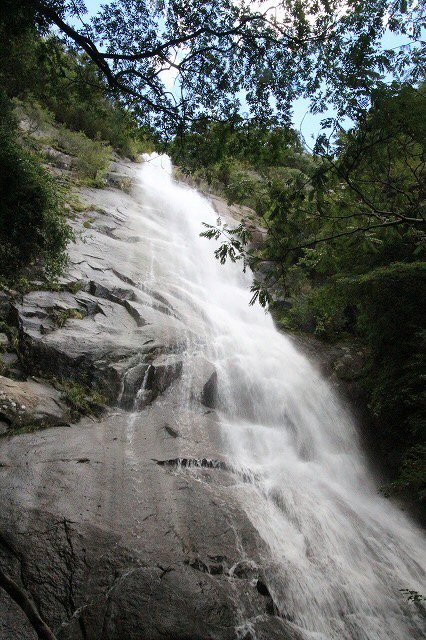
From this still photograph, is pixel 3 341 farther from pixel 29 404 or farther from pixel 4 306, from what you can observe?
pixel 29 404

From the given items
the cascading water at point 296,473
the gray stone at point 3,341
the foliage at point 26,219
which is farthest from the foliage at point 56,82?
the gray stone at point 3,341

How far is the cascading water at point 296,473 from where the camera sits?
498 centimetres

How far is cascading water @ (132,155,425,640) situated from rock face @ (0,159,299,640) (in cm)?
45

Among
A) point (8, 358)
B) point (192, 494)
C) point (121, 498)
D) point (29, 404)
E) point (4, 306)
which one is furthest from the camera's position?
point (4, 306)

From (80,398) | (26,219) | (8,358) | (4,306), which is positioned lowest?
(80,398)

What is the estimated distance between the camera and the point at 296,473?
7.50 m

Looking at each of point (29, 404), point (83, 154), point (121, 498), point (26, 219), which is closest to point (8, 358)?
point (29, 404)

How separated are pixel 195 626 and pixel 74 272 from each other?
25.8ft

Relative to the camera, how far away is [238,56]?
5.28 meters

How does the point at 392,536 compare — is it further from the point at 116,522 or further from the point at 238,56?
the point at 238,56

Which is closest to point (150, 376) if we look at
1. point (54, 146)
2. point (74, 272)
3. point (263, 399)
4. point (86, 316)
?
point (86, 316)

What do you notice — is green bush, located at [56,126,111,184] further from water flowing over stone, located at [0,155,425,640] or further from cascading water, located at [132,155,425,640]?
water flowing over stone, located at [0,155,425,640]

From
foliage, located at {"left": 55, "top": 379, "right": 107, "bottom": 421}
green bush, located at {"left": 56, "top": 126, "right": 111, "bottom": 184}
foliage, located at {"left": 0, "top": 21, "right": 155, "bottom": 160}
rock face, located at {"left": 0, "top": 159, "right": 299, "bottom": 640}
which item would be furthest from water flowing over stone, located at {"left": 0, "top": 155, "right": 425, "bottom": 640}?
green bush, located at {"left": 56, "top": 126, "right": 111, "bottom": 184}

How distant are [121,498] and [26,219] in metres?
5.83
